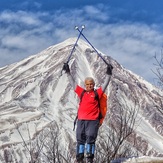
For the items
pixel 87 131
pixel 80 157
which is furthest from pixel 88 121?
pixel 80 157

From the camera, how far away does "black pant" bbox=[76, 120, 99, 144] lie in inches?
404

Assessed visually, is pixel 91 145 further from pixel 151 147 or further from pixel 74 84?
pixel 151 147

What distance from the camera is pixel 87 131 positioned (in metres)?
10.3

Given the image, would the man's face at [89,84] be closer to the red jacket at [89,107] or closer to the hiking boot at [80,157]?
the red jacket at [89,107]

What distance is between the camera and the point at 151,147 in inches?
7579

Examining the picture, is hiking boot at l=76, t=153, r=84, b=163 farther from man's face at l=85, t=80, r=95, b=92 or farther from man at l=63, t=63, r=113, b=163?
man's face at l=85, t=80, r=95, b=92

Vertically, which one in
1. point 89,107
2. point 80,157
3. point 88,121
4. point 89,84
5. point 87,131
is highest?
point 89,84

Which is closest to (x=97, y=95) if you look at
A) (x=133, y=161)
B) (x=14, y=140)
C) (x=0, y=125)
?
(x=133, y=161)

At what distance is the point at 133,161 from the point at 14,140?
518 ft

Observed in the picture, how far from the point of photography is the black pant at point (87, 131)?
1027 cm

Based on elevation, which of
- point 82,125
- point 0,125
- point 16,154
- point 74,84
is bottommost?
point 82,125

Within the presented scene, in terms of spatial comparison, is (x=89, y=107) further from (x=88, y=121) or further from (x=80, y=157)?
(x=80, y=157)

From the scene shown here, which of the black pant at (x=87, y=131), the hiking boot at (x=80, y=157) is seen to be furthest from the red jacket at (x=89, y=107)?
the hiking boot at (x=80, y=157)

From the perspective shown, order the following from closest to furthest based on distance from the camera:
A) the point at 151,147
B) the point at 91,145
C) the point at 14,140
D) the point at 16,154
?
1. the point at 91,145
2. the point at 16,154
3. the point at 14,140
4. the point at 151,147
